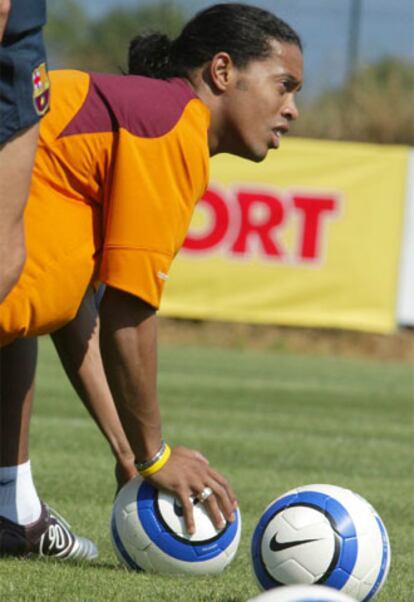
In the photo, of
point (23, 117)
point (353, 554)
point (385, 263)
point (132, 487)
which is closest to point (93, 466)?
point (132, 487)

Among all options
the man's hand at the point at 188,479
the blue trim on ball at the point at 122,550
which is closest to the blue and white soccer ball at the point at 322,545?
the man's hand at the point at 188,479

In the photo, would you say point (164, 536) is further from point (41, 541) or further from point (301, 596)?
point (301, 596)

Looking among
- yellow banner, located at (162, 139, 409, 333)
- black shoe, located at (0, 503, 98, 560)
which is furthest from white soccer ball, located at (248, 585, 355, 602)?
yellow banner, located at (162, 139, 409, 333)

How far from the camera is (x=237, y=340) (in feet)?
59.2

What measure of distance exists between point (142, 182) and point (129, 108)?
0.86 feet

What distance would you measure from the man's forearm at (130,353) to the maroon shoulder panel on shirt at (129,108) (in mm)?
516

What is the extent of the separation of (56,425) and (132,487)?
4801 mm

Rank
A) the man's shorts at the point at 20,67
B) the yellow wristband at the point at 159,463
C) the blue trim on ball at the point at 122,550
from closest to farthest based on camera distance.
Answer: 1. the man's shorts at the point at 20,67
2. the yellow wristband at the point at 159,463
3. the blue trim on ball at the point at 122,550

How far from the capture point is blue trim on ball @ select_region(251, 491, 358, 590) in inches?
184

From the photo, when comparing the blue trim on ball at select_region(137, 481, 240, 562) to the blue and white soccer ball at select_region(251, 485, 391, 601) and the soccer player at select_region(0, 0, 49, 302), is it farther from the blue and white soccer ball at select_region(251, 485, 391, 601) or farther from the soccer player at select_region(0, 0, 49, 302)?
the soccer player at select_region(0, 0, 49, 302)

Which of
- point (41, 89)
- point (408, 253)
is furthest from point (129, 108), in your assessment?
point (408, 253)

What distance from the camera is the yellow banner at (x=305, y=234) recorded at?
17.2 metres

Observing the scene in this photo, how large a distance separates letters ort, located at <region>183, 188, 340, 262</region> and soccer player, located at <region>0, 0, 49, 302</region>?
13072mm

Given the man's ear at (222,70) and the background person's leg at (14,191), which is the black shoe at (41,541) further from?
the man's ear at (222,70)
